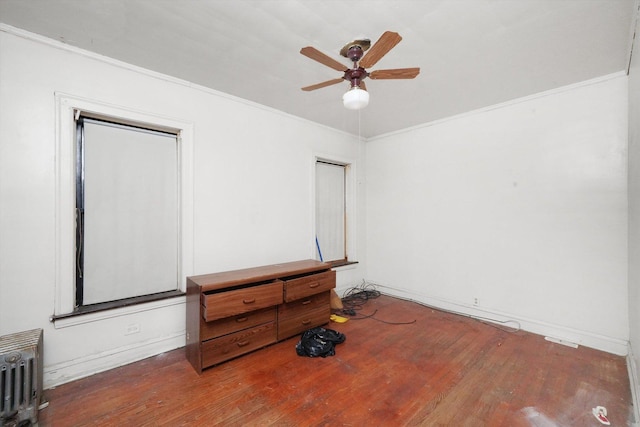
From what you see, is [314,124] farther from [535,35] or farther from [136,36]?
[535,35]

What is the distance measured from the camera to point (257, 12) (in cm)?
178

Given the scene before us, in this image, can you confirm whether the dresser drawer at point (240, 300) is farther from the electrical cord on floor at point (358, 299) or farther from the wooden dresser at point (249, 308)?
the electrical cord on floor at point (358, 299)

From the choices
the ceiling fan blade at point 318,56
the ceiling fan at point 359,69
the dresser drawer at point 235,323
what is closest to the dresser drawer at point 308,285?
the dresser drawer at point 235,323

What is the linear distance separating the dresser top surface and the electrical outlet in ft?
1.84

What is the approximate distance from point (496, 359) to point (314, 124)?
3440 mm

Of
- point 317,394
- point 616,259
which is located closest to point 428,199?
point 616,259

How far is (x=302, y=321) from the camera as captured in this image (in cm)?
291

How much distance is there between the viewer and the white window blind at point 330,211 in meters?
4.11

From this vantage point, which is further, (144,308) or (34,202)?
(144,308)

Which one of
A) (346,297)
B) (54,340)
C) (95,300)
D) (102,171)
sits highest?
(102,171)

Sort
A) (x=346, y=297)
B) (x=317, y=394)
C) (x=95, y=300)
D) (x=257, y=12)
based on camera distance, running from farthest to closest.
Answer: (x=346, y=297) → (x=95, y=300) → (x=317, y=394) → (x=257, y=12)

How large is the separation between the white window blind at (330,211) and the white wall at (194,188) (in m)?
0.33

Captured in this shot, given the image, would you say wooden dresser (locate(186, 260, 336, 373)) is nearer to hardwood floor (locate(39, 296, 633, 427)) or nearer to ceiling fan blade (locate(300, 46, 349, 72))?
hardwood floor (locate(39, 296, 633, 427))

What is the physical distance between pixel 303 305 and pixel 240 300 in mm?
798
